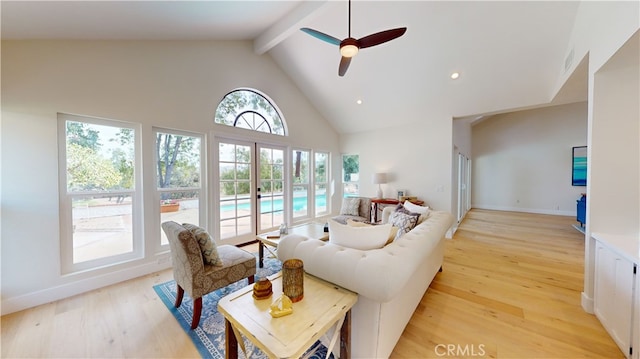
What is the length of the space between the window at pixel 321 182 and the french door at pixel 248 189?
3.60 ft

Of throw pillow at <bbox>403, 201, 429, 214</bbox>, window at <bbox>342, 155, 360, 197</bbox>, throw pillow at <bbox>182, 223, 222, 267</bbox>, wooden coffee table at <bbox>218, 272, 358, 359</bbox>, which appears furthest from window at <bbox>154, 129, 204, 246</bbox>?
window at <bbox>342, 155, 360, 197</bbox>

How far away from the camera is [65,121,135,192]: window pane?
2.44 metres

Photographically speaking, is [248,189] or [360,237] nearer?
[360,237]

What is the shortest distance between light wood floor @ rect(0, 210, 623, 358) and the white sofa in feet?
1.29

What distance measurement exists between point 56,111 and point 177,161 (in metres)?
1.22

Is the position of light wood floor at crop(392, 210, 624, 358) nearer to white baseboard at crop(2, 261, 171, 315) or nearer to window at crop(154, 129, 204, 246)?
white baseboard at crop(2, 261, 171, 315)

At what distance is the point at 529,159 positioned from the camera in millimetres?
6938

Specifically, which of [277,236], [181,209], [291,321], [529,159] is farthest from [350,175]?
[529,159]

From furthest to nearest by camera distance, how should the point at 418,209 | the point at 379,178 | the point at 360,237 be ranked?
the point at 379,178
the point at 418,209
the point at 360,237

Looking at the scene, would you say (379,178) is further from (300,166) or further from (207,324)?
(207,324)

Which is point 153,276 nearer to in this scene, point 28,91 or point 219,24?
point 28,91

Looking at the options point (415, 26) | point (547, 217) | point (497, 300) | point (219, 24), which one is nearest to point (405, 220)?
point (497, 300)

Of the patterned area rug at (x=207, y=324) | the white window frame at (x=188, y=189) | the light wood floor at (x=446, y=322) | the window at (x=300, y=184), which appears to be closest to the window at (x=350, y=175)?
the window at (x=300, y=184)

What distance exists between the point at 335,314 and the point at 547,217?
8.22 m
